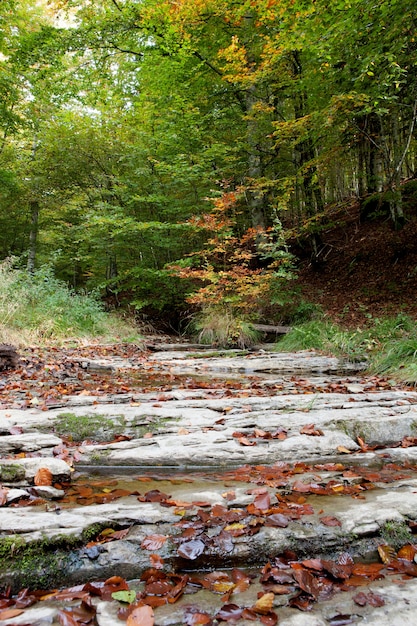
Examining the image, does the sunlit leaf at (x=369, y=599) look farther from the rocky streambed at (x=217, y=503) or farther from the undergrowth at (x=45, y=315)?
the undergrowth at (x=45, y=315)

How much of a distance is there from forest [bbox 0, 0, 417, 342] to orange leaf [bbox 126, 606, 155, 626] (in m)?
6.87

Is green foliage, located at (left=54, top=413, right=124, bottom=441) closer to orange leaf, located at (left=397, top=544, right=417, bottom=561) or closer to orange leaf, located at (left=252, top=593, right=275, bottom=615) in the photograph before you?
orange leaf, located at (left=252, top=593, right=275, bottom=615)

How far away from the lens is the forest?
327 inches

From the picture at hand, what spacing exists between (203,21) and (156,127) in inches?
109

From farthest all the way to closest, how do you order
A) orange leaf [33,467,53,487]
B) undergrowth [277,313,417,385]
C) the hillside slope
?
the hillside slope
undergrowth [277,313,417,385]
orange leaf [33,467,53,487]

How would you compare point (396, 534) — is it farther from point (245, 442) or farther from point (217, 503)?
point (245, 442)

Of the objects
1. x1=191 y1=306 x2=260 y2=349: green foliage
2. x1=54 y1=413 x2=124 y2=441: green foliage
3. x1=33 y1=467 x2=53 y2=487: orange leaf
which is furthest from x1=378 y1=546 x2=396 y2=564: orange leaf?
x1=191 y1=306 x2=260 y2=349: green foliage

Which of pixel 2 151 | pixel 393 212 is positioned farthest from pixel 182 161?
pixel 2 151

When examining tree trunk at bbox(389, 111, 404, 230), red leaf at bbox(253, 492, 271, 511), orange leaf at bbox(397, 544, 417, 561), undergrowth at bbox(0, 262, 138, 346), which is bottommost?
orange leaf at bbox(397, 544, 417, 561)

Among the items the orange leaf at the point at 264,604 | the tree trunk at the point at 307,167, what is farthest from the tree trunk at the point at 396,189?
the orange leaf at the point at 264,604

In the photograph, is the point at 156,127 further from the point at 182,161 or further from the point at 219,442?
the point at 219,442

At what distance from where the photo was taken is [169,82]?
10.2 metres

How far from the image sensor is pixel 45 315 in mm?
7578

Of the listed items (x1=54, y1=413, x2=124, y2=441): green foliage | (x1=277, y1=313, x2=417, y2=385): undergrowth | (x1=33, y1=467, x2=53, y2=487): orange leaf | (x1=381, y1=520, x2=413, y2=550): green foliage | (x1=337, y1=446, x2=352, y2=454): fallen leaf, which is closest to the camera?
(x1=381, y1=520, x2=413, y2=550): green foliage
